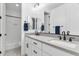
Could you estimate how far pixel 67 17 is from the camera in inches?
58.2

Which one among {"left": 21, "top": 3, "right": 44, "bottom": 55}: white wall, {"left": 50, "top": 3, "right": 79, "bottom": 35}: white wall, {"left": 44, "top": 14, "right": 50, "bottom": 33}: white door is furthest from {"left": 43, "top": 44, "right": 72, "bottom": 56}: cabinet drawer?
{"left": 21, "top": 3, "right": 44, "bottom": 55}: white wall

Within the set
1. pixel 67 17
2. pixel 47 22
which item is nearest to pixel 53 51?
pixel 67 17

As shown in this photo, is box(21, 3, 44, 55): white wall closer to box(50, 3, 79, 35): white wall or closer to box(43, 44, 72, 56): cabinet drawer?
box(50, 3, 79, 35): white wall

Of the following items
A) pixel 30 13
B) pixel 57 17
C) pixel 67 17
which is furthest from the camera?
pixel 30 13

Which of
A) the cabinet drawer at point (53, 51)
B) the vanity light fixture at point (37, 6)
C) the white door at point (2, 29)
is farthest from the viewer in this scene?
the vanity light fixture at point (37, 6)

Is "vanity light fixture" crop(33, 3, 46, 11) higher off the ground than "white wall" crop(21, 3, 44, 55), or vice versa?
"vanity light fixture" crop(33, 3, 46, 11)

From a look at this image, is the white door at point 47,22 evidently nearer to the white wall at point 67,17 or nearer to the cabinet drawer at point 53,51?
the white wall at point 67,17

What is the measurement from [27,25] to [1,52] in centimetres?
85

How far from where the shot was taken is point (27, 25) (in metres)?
2.00

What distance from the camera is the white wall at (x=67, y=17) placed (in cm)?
135

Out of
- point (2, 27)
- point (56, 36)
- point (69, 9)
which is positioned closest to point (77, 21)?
point (69, 9)

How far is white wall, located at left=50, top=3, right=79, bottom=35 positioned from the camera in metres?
1.35

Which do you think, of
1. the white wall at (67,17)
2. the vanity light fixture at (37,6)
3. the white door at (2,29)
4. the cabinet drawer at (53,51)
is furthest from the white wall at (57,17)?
the white door at (2,29)

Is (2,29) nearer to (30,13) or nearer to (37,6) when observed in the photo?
(30,13)
